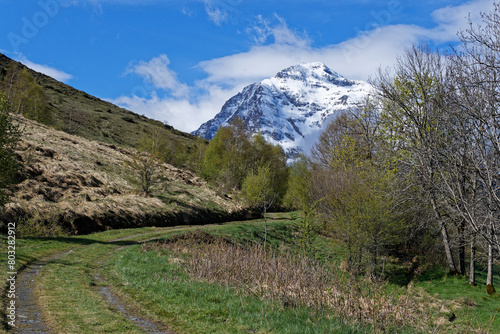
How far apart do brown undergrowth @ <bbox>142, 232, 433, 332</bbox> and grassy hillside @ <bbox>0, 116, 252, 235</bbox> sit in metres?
16.9

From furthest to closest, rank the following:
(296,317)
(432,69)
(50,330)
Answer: (432,69)
(296,317)
(50,330)

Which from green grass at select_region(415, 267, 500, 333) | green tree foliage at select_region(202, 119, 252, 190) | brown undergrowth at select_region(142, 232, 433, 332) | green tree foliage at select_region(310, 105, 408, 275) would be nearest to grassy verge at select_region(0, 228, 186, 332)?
brown undergrowth at select_region(142, 232, 433, 332)

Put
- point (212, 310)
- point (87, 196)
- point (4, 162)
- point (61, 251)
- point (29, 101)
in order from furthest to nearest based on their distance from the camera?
point (29, 101) < point (87, 196) < point (4, 162) < point (61, 251) < point (212, 310)

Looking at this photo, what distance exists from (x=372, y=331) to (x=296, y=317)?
6.61 ft

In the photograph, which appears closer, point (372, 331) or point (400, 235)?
point (372, 331)

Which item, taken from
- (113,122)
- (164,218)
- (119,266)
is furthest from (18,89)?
(119,266)

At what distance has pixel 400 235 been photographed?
101 ft

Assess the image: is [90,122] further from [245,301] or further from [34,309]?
[245,301]

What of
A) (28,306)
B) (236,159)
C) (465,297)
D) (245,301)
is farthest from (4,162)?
(236,159)

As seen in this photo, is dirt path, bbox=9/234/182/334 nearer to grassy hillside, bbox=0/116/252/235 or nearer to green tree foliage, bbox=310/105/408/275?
grassy hillside, bbox=0/116/252/235

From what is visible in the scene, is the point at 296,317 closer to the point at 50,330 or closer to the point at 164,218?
the point at 50,330

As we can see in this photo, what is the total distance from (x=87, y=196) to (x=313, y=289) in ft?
96.0

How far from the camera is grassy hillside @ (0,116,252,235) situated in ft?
88.0

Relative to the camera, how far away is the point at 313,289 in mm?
10891
